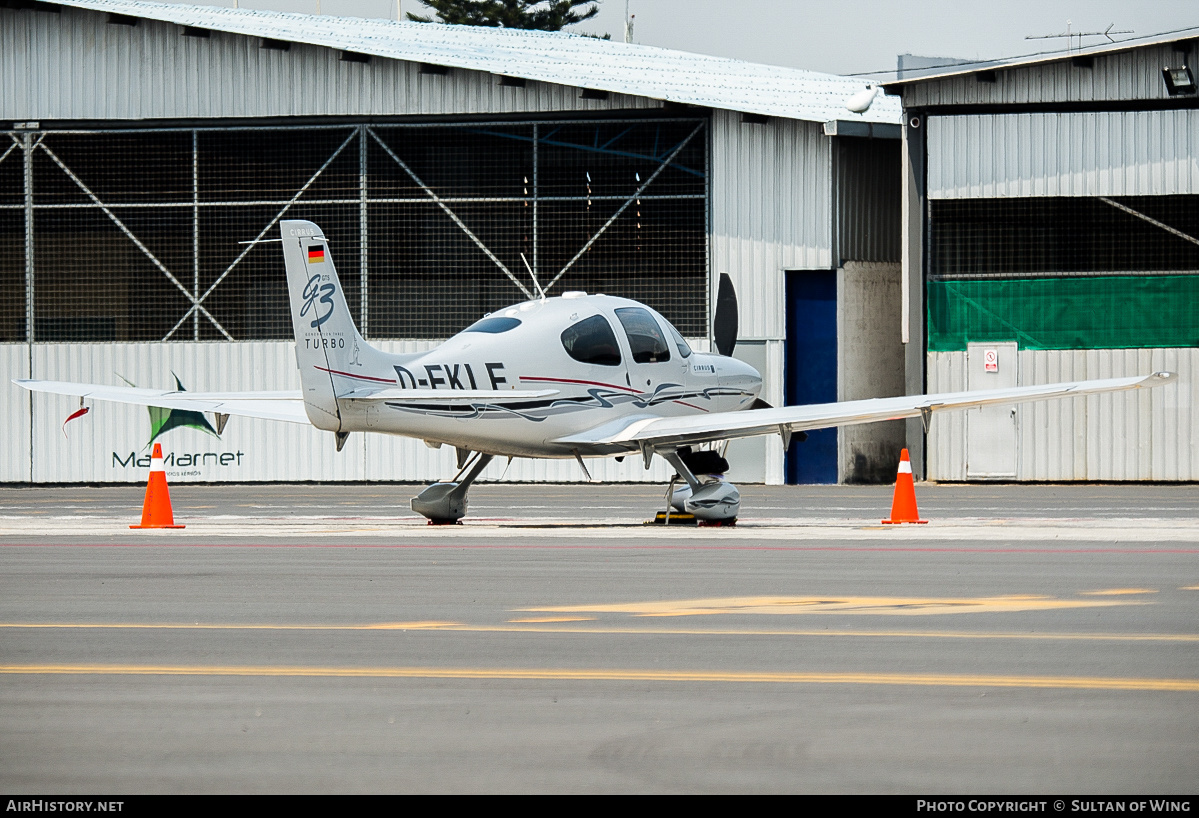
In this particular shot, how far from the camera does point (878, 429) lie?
31.9 meters

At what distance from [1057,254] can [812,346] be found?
4817mm

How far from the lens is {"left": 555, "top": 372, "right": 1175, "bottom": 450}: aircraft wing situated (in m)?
17.3

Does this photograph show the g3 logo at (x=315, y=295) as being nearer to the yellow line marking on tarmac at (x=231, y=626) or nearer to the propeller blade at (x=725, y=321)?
the yellow line marking on tarmac at (x=231, y=626)

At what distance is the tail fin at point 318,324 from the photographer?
16203 millimetres

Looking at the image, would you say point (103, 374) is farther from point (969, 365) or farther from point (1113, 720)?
point (1113, 720)

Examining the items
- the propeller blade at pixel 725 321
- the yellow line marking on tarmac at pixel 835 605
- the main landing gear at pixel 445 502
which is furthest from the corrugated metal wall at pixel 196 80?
the yellow line marking on tarmac at pixel 835 605

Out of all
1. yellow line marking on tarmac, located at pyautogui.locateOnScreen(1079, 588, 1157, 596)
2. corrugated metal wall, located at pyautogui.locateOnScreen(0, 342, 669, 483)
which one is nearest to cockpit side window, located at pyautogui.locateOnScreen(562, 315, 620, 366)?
yellow line marking on tarmac, located at pyautogui.locateOnScreen(1079, 588, 1157, 596)

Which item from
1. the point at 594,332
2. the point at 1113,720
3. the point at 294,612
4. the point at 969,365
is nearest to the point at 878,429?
the point at 969,365

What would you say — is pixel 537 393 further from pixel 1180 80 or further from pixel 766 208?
pixel 1180 80

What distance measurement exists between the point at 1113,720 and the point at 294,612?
5.42 m

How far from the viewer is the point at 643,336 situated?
19.3 meters

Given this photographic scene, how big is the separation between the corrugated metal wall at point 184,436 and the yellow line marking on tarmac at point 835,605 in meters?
21.5

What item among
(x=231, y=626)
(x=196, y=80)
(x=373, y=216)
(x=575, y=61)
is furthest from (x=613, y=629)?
(x=575, y=61)

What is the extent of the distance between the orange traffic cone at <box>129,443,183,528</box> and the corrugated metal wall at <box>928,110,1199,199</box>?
1694 centimetres
